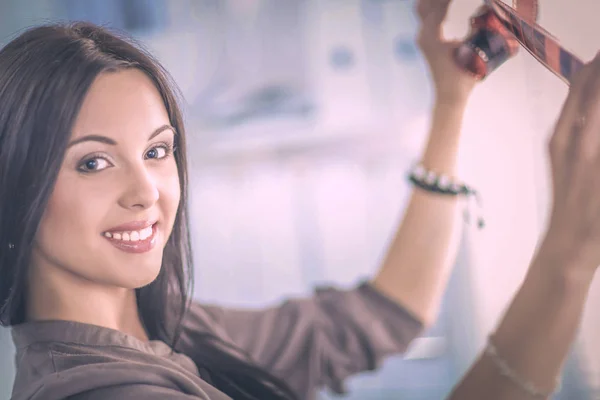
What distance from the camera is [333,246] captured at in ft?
2.83

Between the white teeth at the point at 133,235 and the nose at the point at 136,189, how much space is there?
29mm

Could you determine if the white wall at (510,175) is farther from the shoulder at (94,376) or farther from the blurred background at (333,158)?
the shoulder at (94,376)

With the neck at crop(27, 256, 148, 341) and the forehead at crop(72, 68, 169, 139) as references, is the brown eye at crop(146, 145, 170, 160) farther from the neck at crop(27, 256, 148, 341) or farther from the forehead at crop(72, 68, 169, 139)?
the neck at crop(27, 256, 148, 341)

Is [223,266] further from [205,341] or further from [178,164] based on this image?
[178,164]

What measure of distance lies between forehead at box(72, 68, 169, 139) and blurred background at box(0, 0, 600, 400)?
0.19 meters

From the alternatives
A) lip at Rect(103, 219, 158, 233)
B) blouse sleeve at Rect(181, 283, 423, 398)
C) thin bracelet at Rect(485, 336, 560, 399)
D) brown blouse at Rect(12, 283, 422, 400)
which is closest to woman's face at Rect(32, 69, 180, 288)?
lip at Rect(103, 219, 158, 233)

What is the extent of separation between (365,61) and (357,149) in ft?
0.41

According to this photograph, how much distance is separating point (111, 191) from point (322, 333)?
0.39 metres

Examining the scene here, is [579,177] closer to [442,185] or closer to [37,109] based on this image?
[442,185]

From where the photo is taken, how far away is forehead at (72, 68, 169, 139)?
0.56 metres

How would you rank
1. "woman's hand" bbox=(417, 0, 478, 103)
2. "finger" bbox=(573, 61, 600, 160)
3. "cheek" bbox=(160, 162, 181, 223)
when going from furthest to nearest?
"woman's hand" bbox=(417, 0, 478, 103) < "cheek" bbox=(160, 162, 181, 223) < "finger" bbox=(573, 61, 600, 160)

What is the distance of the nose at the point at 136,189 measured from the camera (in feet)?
1.90

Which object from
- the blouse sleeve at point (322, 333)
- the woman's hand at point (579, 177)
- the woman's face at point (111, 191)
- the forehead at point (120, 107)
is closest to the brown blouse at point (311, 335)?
the blouse sleeve at point (322, 333)

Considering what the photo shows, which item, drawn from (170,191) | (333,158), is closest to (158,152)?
(170,191)
